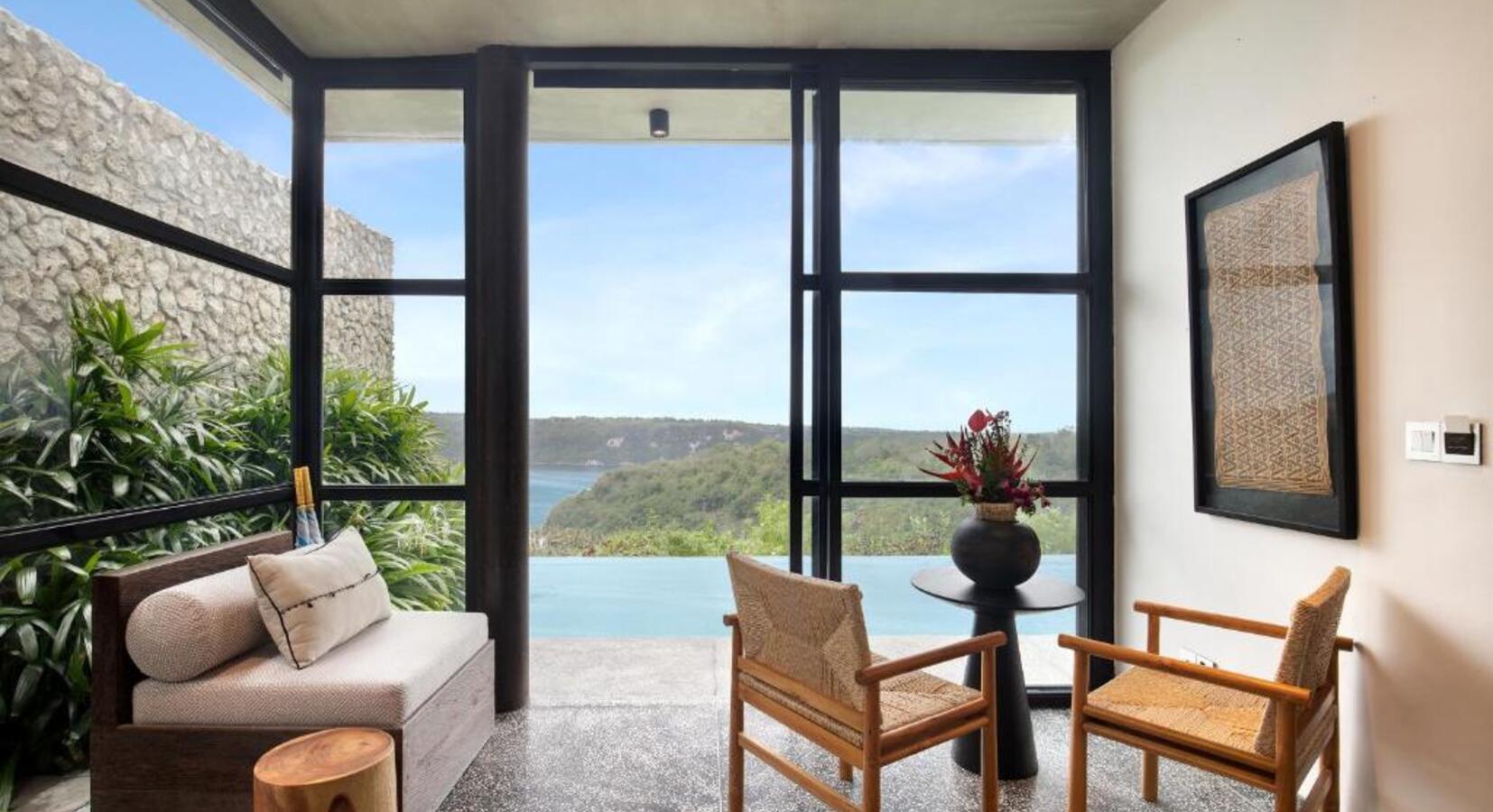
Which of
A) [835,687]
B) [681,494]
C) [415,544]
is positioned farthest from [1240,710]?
[415,544]

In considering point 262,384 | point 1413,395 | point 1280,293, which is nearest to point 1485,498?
point 1413,395

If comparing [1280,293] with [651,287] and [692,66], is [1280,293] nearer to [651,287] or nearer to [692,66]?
[692,66]

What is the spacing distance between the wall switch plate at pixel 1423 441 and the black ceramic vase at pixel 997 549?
1019mm

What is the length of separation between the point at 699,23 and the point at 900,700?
2.73 meters

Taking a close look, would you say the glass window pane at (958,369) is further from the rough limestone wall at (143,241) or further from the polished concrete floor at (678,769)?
the rough limestone wall at (143,241)

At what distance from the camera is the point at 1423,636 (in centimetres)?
173

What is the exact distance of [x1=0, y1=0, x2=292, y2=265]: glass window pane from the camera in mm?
1913

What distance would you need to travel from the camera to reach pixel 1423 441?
1.71m

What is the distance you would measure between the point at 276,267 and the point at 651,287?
8.33 feet

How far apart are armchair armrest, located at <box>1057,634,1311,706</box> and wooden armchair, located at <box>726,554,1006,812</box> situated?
0.23 m

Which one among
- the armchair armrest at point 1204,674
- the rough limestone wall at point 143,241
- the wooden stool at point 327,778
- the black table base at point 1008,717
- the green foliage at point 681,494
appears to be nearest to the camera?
the wooden stool at point 327,778

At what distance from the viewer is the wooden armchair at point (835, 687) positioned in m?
1.71

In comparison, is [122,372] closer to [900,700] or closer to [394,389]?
[394,389]

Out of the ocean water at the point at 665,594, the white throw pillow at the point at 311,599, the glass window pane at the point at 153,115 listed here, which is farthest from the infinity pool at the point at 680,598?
the glass window pane at the point at 153,115
